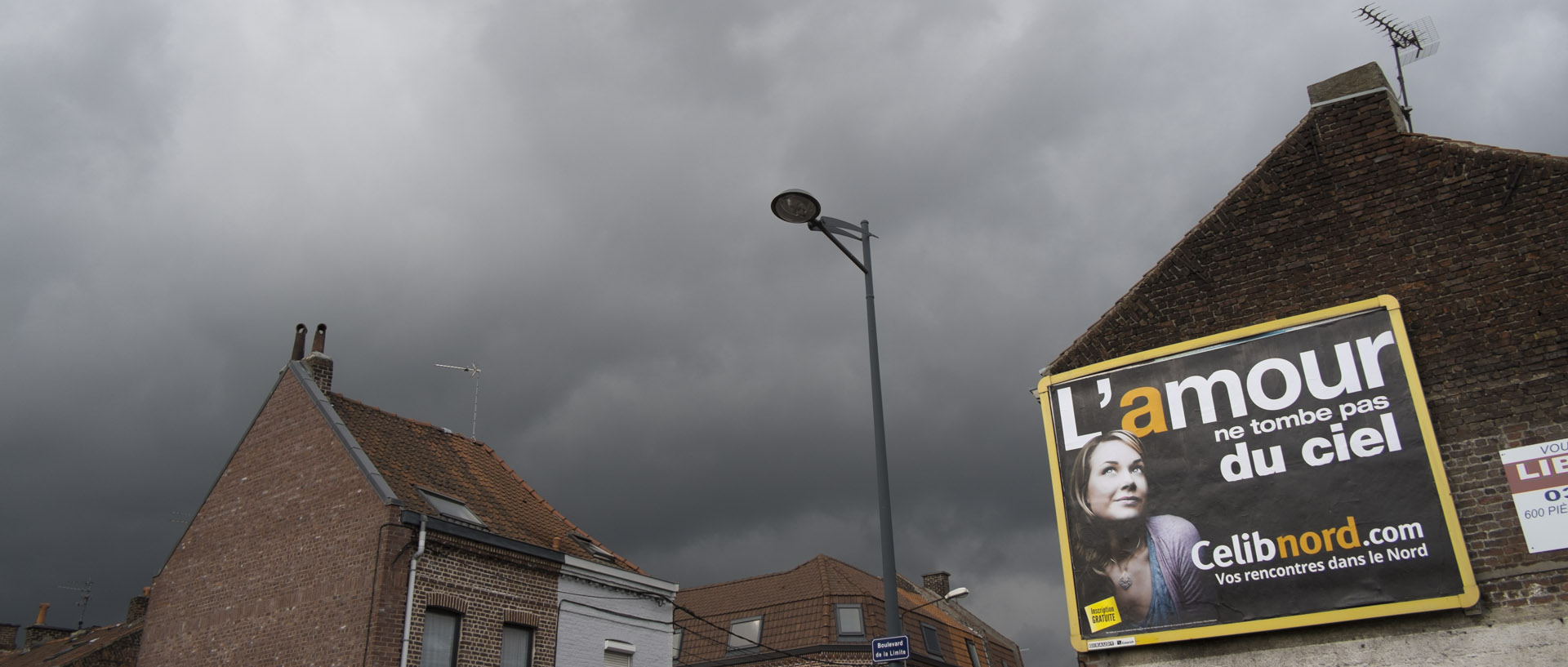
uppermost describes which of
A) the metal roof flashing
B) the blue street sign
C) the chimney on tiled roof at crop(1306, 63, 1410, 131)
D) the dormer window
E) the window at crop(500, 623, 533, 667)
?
the chimney on tiled roof at crop(1306, 63, 1410, 131)

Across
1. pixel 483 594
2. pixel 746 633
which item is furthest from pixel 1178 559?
pixel 746 633

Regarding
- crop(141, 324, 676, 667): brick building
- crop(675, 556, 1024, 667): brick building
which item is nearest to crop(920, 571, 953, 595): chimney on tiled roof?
crop(675, 556, 1024, 667): brick building

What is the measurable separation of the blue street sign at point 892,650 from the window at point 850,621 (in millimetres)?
23716

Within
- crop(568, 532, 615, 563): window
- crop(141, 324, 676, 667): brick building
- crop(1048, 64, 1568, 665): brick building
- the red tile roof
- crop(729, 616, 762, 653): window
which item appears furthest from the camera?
crop(729, 616, 762, 653): window

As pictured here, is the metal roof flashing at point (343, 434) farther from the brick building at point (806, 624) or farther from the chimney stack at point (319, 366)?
the brick building at point (806, 624)

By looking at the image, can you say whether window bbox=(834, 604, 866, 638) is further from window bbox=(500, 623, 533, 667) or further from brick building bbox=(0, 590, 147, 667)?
brick building bbox=(0, 590, 147, 667)

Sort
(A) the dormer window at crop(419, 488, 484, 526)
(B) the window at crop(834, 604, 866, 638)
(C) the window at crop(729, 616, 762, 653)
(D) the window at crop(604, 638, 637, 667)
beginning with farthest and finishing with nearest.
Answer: (C) the window at crop(729, 616, 762, 653), (B) the window at crop(834, 604, 866, 638), (D) the window at crop(604, 638, 637, 667), (A) the dormer window at crop(419, 488, 484, 526)

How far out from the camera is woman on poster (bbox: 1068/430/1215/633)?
1248 cm

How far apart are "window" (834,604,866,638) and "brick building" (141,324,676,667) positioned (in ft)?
42.3

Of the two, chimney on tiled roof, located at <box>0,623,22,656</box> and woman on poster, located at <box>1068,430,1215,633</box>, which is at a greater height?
chimney on tiled roof, located at <box>0,623,22,656</box>

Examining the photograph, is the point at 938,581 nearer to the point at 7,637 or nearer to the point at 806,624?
the point at 806,624

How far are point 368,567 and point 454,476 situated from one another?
5027 mm

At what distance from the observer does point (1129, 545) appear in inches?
514

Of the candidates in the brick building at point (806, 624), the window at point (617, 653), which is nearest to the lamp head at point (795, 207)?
the window at point (617, 653)
